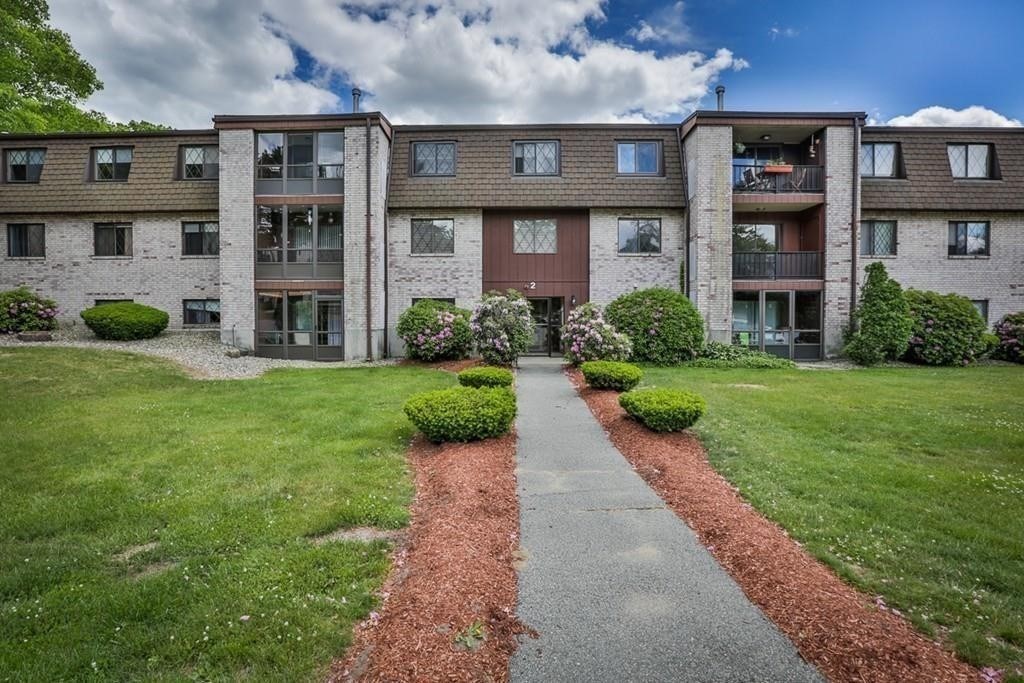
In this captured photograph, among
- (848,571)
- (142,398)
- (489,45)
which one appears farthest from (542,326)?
(848,571)

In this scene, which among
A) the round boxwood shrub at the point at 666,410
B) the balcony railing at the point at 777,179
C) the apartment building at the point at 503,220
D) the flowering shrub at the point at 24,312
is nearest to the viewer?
the round boxwood shrub at the point at 666,410

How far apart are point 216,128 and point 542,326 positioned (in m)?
13.0

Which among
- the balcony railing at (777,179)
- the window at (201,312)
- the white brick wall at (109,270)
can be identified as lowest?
the window at (201,312)

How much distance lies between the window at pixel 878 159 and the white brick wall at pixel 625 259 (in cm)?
699

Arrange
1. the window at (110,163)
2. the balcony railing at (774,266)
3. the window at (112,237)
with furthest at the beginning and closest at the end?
the window at (110,163) → the window at (112,237) → the balcony railing at (774,266)

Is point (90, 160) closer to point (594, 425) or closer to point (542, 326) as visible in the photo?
point (542, 326)

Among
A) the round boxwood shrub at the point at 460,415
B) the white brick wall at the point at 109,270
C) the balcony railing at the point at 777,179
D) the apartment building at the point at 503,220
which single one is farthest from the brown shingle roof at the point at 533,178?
the round boxwood shrub at the point at 460,415

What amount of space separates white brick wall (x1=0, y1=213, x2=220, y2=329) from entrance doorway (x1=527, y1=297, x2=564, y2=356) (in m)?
11.9

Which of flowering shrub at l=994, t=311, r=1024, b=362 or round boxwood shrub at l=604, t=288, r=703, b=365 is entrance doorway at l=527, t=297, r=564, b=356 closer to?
round boxwood shrub at l=604, t=288, r=703, b=365

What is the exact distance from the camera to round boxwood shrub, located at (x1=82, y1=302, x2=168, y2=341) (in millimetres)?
16875

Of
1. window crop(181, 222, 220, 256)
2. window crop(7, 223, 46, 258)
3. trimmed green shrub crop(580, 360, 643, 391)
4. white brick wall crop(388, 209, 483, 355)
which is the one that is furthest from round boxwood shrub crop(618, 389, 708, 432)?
window crop(7, 223, 46, 258)

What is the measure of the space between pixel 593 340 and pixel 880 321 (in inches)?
377

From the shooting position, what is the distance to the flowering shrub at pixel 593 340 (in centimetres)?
1360

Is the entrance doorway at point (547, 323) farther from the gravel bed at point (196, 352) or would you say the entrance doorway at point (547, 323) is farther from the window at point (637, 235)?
the gravel bed at point (196, 352)
